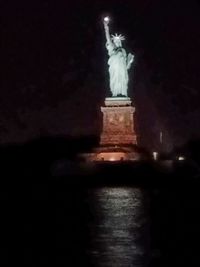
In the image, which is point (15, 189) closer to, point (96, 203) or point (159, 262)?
point (96, 203)

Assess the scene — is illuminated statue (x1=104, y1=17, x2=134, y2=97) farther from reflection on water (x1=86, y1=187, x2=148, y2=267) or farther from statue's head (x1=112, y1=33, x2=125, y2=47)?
reflection on water (x1=86, y1=187, x2=148, y2=267)

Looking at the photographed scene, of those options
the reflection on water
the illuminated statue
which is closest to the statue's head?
the illuminated statue

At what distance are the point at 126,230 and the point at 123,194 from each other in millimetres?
10487

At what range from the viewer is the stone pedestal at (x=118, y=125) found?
46094 millimetres

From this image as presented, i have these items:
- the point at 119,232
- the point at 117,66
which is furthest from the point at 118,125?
the point at 119,232

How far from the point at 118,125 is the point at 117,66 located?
3.97 metres

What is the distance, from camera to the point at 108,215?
18500mm

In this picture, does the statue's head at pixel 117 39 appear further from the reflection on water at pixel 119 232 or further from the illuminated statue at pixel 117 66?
the reflection on water at pixel 119 232

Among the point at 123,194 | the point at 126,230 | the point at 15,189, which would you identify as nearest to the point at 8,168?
the point at 15,189

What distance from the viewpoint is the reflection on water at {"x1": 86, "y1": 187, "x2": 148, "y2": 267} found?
1224 cm

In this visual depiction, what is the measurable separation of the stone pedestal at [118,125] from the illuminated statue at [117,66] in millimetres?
1937

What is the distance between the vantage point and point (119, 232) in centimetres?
1518

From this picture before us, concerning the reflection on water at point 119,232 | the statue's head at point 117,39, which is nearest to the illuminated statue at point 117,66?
the statue's head at point 117,39

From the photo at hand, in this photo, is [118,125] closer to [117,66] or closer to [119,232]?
[117,66]
